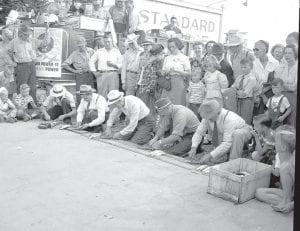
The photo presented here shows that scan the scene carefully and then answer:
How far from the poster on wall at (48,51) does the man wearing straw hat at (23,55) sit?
20.9 inches

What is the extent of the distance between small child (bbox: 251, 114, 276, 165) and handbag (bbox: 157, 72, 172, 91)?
2484 millimetres

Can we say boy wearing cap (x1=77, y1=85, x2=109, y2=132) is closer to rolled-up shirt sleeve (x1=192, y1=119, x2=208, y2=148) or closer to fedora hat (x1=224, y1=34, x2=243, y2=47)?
rolled-up shirt sleeve (x1=192, y1=119, x2=208, y2=148)

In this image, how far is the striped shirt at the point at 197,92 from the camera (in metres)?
7.24

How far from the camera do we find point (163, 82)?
779cm

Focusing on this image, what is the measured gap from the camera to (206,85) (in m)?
7.06

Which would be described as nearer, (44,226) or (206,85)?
(44,226)

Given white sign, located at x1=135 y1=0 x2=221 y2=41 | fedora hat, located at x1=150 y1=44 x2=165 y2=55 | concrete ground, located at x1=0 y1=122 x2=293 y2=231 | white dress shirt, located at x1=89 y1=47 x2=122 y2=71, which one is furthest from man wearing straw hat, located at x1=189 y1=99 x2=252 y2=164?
white sign, located at x1=135 y1=0 x2=221 y2=41

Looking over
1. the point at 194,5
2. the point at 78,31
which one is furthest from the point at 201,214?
the point at 194,5

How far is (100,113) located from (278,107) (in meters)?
3.66

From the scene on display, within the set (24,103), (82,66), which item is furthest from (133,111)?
(24,103)

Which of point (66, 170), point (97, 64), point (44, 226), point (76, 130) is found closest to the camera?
point (44, 226)

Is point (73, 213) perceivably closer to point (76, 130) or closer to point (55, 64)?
point (76, 130)

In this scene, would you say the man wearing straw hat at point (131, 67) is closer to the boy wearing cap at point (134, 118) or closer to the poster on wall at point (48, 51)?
the boy wearing cap at point (134, 118)

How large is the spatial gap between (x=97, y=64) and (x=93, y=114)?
1.41 m
